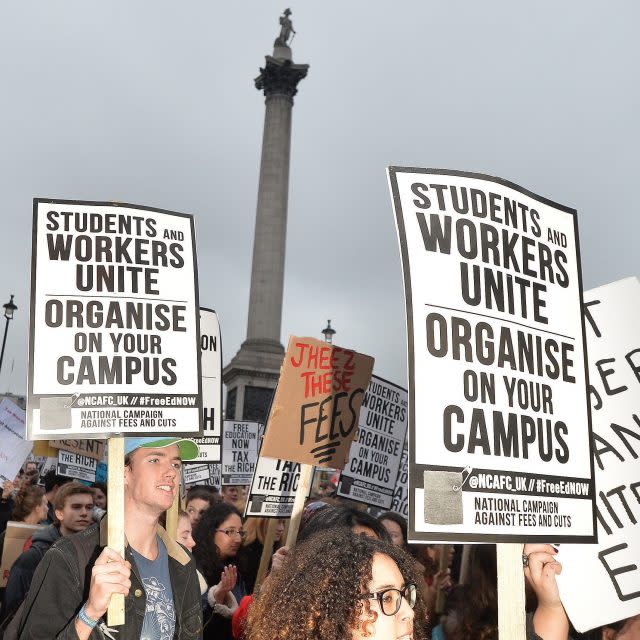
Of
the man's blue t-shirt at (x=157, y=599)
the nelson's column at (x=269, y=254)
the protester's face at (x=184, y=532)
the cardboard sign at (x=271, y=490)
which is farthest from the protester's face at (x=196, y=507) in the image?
the nelson's column at (x=269, y=254)

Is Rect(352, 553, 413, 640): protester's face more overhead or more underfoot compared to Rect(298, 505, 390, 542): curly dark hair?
more underfoot

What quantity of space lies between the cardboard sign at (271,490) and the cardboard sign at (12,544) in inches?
72.9

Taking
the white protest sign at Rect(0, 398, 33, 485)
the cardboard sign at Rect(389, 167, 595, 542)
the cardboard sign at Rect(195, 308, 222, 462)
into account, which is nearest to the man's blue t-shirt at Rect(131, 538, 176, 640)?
the cardboard sign at Rect(389, 167, 595, 542)

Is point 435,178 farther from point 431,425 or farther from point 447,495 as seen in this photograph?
point 447,495

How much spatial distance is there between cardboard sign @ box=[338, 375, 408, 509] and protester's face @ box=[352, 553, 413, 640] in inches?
231

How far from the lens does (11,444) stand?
988 centimetres

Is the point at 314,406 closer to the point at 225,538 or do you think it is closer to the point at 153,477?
the point at 225,538

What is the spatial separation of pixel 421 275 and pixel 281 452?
3444 mm

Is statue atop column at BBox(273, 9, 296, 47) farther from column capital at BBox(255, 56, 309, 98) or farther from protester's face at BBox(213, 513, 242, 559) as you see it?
protester's face at BBox(213, 513, 242, 559)

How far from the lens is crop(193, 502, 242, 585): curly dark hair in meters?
6.19

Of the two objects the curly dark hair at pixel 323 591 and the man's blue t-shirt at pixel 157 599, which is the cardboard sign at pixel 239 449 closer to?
the man's blue t-shirt at pixel 157 599

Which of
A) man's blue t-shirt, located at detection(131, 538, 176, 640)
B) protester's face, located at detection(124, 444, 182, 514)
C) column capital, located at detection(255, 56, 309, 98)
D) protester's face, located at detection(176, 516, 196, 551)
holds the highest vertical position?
column capital, located at detection(255, 56, 309, 98)

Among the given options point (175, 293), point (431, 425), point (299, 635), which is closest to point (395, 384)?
point (175, 293)

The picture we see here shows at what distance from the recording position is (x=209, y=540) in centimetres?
630
